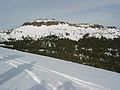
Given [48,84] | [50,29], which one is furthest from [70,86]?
[50,29]

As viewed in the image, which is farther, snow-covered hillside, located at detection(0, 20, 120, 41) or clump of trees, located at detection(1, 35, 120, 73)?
snow-covered hillside, located at detection(0, 20, 120, 41)

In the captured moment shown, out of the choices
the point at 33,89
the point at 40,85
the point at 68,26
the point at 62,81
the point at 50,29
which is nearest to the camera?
the point at 33,89

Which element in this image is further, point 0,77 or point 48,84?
point 0,77

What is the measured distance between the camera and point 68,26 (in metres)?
173

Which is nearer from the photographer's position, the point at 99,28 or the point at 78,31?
the point at 78,31

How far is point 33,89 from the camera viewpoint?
7.85m

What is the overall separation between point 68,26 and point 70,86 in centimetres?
16516

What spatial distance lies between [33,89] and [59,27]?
519 ft

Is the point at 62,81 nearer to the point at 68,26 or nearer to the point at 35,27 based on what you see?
the point at 35,27

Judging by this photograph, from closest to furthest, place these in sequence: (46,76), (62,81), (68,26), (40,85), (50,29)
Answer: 1. (40,85)
2. (62,81)
3. (46,76)
4. (50,29)
5. (68,26)

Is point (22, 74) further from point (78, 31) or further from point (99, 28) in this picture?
point (99, 28)

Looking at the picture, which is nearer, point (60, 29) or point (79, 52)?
point (79, 52)

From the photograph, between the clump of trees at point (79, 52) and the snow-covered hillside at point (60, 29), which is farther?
A: the snow-covered hillside at point (60, 29)

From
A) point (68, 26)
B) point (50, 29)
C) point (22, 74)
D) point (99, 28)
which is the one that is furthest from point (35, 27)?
point (22, 74)
